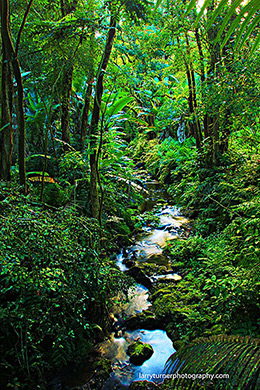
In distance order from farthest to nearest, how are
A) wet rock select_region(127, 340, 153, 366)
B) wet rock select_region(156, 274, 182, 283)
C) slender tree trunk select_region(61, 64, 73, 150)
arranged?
slender tree trunk select_region(61, 64, 73, 150), wet rock select_region(156, 274, 182, 283), wet rock select_region(127, 340, 153, 366)

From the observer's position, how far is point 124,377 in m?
2.44

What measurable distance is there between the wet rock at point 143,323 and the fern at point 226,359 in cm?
129

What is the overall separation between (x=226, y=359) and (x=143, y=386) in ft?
4.00

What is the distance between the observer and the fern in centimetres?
138

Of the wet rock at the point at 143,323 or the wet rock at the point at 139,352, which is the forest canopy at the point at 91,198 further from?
the wet rock at the point at 139,352

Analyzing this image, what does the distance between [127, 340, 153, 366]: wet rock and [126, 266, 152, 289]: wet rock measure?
3.55 ft

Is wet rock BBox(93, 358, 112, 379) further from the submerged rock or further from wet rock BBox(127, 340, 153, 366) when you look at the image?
the submerged rock

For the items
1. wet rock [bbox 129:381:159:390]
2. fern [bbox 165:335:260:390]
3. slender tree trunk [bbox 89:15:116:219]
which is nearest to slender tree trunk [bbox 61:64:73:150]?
slender tree trunk [bbox 89:15:116:219]

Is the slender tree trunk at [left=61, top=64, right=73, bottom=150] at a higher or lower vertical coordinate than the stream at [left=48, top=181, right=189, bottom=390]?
higher

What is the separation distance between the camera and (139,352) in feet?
8.76

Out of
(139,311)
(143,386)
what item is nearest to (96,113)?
(139,311)

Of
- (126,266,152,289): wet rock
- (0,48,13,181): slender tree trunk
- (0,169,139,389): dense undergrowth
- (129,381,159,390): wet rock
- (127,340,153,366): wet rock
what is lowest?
(129,381,159,390): wet rock

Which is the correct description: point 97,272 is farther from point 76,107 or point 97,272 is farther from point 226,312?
point 76,107

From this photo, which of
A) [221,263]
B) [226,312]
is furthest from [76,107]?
[226,312]
